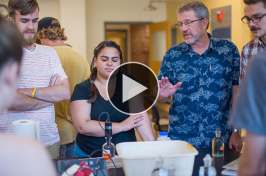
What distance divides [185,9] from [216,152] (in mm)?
1093

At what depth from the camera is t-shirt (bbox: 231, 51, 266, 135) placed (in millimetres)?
959

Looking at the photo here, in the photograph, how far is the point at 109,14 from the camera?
7746 mm

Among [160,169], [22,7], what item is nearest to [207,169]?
[160,169]

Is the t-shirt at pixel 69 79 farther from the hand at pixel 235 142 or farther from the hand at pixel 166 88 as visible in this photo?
the hand at pixel 235 142

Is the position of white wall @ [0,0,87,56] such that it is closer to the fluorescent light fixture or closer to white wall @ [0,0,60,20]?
white wall @ [0,0,60,20]

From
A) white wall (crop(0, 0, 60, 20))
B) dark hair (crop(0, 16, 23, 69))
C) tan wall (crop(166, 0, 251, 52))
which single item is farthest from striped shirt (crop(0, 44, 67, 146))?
white wall (crop(0, 0, 60, 20))

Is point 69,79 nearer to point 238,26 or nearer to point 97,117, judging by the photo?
point 97,117

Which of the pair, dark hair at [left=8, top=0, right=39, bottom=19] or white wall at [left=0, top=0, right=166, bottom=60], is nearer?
dark hair at [left=8, top=0, right=39, bottom=19]

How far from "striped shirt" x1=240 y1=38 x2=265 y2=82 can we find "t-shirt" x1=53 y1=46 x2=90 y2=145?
141 cm

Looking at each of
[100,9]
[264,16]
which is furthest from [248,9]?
[100,9]

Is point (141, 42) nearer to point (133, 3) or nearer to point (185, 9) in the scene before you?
point (133, 3)

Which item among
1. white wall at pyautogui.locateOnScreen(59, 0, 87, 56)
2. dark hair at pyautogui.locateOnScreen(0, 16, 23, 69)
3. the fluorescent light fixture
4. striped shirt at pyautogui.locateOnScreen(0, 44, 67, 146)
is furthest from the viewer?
the fluorescent light fixture

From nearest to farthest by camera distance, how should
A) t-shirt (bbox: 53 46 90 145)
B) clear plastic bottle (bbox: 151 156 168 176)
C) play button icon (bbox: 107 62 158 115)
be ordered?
clear plastic bottle (bbox: 151 156 168 176) → play button icon (bbox: 107 62 158 115) → t-shirt (bbox: 53 46 90 145)

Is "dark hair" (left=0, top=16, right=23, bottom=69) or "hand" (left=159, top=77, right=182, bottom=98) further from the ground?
"dark hair" (left=0, top=16, right=23, bottom=69)
